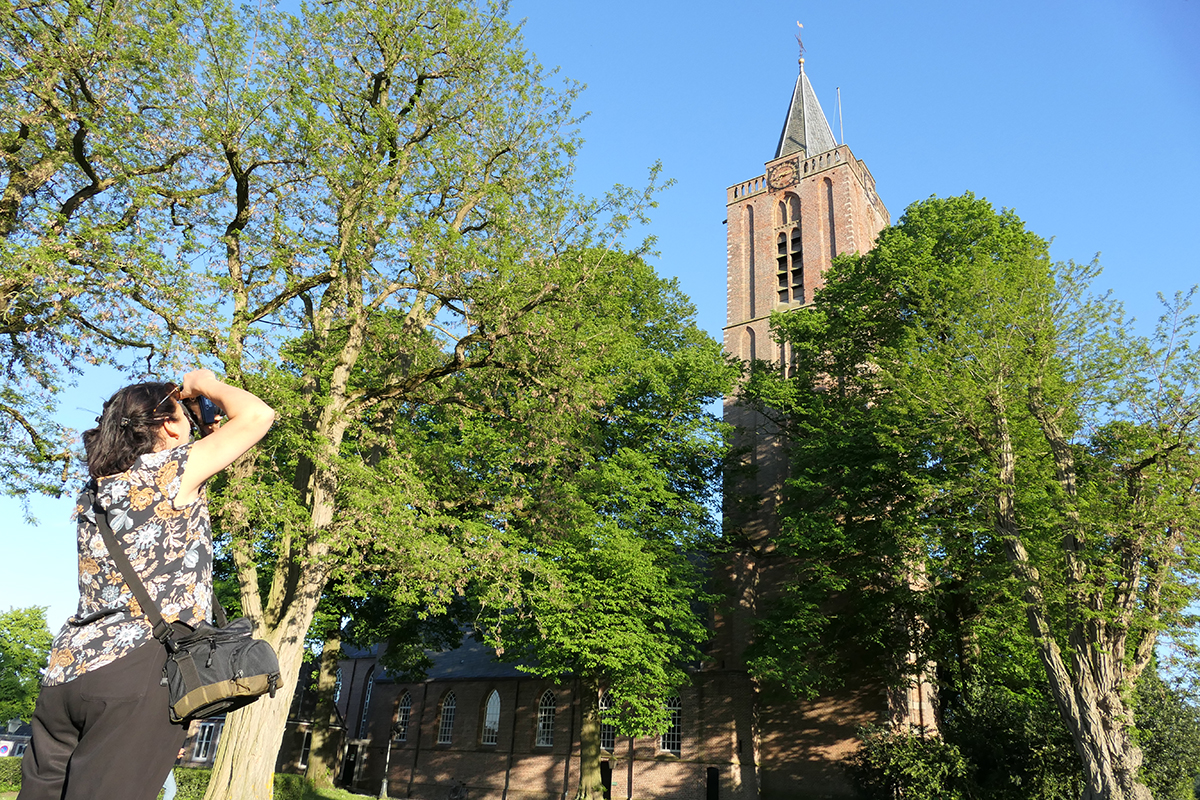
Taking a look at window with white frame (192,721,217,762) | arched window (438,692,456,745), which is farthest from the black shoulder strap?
window with white frame (192,721,217,762)

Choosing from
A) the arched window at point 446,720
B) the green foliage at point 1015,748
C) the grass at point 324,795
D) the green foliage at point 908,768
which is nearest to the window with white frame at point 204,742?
the arched window at point 446,720

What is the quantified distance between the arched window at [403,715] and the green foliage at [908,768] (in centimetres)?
2595

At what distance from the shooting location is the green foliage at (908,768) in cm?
1984

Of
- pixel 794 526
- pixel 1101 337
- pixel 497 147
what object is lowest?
pixel 794 526

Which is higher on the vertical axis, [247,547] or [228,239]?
[228,239]

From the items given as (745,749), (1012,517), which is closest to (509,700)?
(745,749)

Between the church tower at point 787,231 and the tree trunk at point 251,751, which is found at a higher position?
the church tower at point 787,231

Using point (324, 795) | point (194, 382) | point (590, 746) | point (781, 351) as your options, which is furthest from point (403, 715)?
point (194, 382)

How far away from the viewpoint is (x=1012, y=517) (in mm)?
17562

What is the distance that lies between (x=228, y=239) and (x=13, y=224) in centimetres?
288

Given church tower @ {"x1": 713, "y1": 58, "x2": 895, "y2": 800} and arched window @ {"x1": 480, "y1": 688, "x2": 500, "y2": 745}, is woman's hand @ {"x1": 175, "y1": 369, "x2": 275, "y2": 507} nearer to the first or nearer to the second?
church tower @ {"x1": 713, "y1": 58, "x2": 895, "y2": 800}

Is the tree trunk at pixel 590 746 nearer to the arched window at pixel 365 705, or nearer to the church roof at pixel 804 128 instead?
the arched window at pixel 365 705

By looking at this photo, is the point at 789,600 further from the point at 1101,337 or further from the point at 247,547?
the point at 247,547

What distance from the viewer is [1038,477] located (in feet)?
61.6
